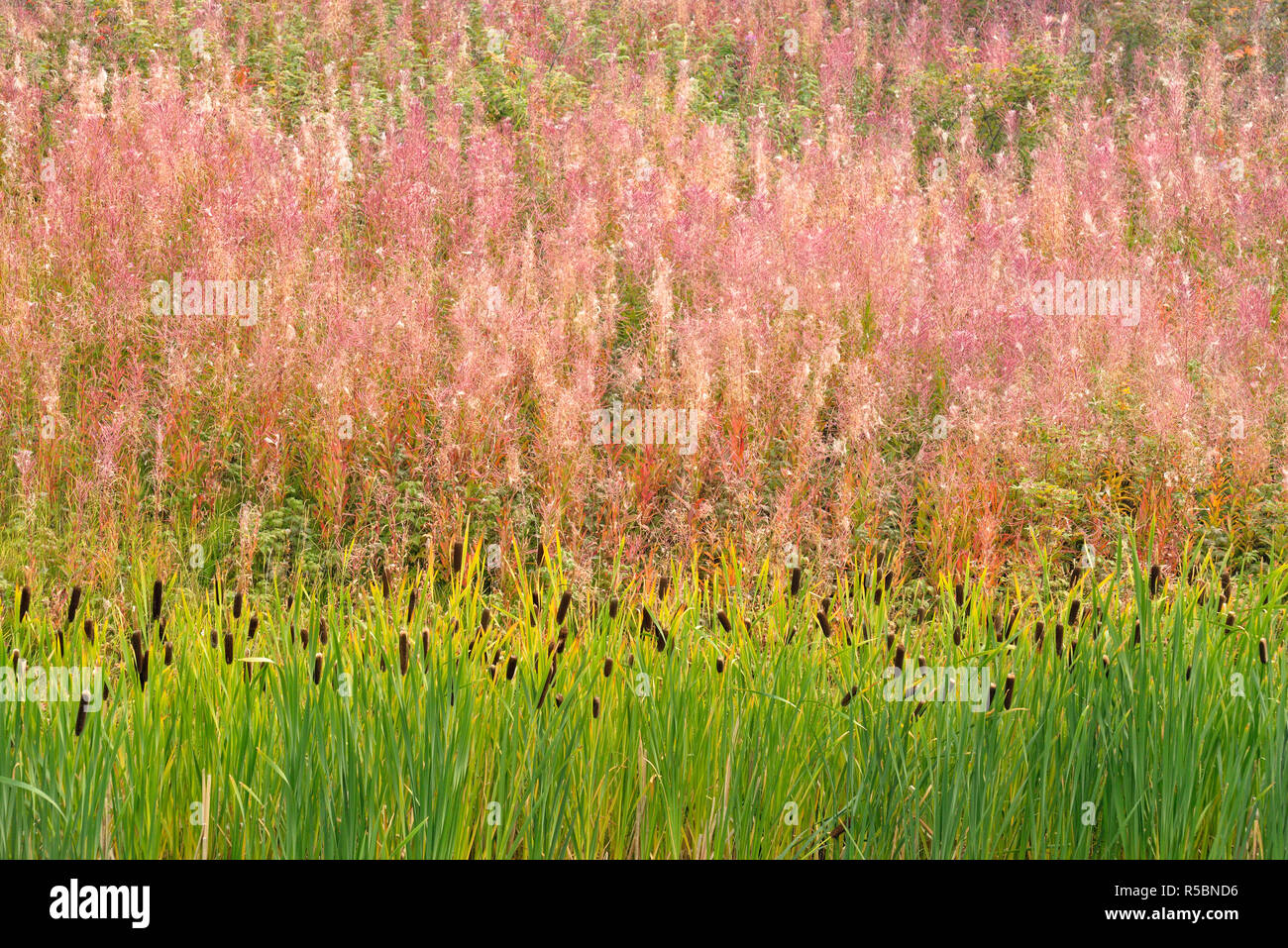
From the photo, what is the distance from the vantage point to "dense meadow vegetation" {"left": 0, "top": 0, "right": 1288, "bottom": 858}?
2.56m

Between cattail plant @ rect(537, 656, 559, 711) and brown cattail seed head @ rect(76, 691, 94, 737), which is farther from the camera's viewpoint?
cattail plant @ rect(537, 656, 559, 711)

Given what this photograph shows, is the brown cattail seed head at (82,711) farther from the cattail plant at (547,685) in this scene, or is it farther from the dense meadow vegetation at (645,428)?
the cattail plant at (547,685)

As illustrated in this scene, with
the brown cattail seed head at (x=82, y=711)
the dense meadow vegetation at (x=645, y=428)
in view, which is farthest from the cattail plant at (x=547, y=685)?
the brown cattail seed head at (x=82, y=711)

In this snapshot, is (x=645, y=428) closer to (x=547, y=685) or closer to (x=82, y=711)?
(x=547, y=685)

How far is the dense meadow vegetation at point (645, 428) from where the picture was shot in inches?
101

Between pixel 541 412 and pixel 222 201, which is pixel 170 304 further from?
pixel 541 412

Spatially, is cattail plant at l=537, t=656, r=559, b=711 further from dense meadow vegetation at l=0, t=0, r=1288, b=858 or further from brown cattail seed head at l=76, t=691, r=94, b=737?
brown cattail seed head at l=76, t=691, r=94, b=737

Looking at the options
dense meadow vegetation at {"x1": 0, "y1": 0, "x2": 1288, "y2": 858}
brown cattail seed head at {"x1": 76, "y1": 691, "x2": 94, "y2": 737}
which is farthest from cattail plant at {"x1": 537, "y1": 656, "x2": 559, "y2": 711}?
brown cattail seed head at {"x1": 76, "y1": 691, "x2": 94, "y2": 737}

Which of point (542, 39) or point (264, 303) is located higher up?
point (542, 39)

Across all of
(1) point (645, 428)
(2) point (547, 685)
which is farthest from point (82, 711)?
(1) point (645, 428)

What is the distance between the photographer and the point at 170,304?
6.48 m
